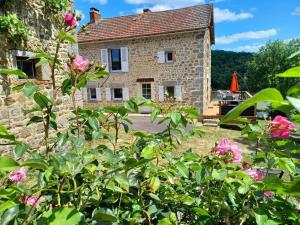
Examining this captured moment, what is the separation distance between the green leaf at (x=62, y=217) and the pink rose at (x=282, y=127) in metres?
0.91

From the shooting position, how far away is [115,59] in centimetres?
1576

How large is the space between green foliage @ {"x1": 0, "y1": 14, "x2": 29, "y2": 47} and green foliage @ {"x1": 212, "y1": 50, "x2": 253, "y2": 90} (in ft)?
99.4

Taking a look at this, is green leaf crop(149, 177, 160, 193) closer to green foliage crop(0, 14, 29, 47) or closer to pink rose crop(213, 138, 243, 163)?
pink rose crop(213, 138, 243, 163)

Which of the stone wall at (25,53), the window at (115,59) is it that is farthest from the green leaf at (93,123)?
the window at (115,59)

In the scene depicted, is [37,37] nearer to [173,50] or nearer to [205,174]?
[205,174]

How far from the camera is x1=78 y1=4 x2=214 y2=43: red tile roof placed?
13.7 m

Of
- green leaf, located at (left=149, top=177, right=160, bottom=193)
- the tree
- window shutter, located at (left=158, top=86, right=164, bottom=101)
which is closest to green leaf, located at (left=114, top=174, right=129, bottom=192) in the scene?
green leaf, located at (left=149, top=177, right=160, bottom=193)

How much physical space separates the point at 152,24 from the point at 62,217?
14.8m

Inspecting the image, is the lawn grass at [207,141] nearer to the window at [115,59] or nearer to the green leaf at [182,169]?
the green leaf at [182,169]

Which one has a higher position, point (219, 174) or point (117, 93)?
point (219, 174)

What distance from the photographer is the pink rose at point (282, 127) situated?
1214 mm

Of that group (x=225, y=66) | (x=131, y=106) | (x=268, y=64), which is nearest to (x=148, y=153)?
(x=131, y=106)

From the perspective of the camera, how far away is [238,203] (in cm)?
122

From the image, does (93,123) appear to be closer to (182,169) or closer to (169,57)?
→ (182,169)
